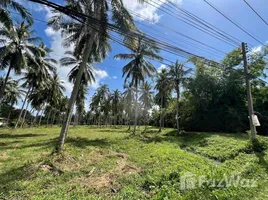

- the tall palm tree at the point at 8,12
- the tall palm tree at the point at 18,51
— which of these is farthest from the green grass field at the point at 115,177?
the tall palm tree at the point at 18,51

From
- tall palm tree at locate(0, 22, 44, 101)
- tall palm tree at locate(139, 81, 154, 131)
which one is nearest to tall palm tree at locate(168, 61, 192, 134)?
tall palm tree at locate(139, 81, 154, 131)

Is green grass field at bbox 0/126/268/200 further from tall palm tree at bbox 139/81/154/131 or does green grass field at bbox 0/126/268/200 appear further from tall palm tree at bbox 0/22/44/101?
tall palm tree at bbox 139/81/154/131

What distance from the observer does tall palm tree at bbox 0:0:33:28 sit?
889 cm

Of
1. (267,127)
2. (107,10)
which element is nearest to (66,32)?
(107,10)

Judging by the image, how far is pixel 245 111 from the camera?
61.2 feet

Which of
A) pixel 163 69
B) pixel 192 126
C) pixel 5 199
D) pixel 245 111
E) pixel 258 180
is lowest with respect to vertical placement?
pixel 5 199

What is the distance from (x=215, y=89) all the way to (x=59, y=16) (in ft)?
55.3

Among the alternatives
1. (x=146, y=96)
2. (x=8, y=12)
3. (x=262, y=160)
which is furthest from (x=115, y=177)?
(x=146, y=96)

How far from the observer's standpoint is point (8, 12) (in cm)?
1019

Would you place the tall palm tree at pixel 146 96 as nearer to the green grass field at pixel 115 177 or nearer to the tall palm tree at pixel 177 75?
the tall palm tree at pixel 177 75

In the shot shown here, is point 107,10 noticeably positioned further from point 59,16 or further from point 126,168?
point 126,168

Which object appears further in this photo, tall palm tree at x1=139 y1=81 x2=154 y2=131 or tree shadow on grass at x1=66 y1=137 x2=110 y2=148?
tall palm tree at x1=139 y1=81 x2=154 y2=131

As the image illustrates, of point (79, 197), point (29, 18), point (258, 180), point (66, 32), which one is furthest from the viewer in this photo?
point (66, 32)

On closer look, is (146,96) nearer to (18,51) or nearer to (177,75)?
(177,75)
